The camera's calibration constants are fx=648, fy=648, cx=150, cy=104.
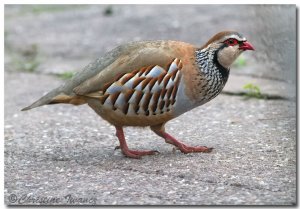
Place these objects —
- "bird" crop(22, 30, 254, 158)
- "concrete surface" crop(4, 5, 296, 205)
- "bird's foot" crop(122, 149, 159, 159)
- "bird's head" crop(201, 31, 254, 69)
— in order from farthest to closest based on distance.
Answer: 1. "bird's foot" crop(122, 149, 159, 159)
2. "bird's head" crop(201, 31, 254, 69)
3. "bird" crop(22, 30, 254, 158)
4. "concrete surface" crop(4, 5, 296, 205)

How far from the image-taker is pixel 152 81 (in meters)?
5.56

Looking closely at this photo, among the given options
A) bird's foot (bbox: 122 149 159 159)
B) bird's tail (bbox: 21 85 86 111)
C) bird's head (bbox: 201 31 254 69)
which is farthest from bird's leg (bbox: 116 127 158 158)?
bird's head (bbox: 201 31 254 69)

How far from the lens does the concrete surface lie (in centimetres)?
500

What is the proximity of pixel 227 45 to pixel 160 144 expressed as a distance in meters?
1.26

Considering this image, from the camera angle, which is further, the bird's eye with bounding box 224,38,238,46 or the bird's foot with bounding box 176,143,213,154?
the bird's foot with bounding box 176,143,213,154

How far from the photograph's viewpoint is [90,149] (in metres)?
6.28

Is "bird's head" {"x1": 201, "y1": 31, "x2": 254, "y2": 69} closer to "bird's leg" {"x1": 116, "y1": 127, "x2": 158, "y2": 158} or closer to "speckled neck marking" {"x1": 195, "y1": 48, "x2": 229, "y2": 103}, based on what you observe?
"speckled neck marking" {"x1": 195, "y1": 48, "x2": 229, "y2": 103}

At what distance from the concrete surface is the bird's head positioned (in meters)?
0.87

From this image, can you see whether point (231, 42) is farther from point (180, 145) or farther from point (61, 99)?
point (61, 99)

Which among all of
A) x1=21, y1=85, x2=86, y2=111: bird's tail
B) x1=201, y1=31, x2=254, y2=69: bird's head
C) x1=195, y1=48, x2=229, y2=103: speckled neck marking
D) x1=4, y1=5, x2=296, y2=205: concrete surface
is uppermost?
x1=201, y1=31, x2=254, y2=69: bird's head

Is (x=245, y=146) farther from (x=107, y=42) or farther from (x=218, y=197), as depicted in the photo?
(x=107, y=42)

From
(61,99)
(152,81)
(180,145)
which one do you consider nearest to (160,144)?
(180,145)

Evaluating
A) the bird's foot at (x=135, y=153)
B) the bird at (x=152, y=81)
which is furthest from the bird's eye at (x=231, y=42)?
the bird's foot at (x=135, y=153)

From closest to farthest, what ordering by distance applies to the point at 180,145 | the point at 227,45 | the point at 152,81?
1. the point at 152,81
2. the point at 227,45
3. the point at 180,145
